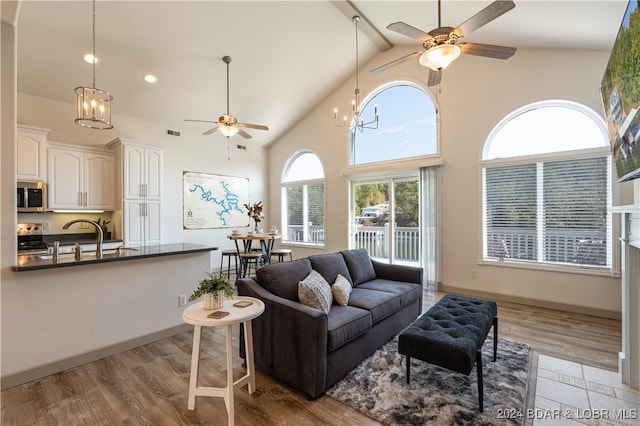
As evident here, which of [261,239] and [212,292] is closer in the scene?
[212,292]

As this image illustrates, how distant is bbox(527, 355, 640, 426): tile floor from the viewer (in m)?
1.90

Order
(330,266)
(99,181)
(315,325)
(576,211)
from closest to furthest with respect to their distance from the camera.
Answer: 1. (315,325)
2. (330,266)
3. (576,211)
4. (99,181)

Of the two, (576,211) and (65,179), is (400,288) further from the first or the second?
(65,179)

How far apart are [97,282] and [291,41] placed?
4.43m

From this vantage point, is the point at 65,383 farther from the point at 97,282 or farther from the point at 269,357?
the point at 269,357

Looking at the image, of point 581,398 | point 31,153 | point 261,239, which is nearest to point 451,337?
point 581,398

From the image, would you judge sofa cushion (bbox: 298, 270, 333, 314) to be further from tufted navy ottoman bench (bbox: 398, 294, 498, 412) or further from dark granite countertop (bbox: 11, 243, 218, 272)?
dark granite countertop (bbox: 11, 243, 218, 272)

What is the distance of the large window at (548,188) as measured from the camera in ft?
12.3

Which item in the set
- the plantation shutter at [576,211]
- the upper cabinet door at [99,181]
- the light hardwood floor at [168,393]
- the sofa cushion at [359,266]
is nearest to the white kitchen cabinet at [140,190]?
the upper cabinet door at [99,181]

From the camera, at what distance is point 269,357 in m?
2.33

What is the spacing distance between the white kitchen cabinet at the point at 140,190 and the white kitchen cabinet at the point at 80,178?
33 cm

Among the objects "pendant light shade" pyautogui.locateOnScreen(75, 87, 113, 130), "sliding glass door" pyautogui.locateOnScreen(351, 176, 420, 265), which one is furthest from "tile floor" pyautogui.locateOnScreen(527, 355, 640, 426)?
"pendant light shade" pyautogui.locateOnScreen(75, 87, 113, 130)

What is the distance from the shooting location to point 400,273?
367 centimetres

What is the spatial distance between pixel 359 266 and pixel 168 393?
2.30 metres
